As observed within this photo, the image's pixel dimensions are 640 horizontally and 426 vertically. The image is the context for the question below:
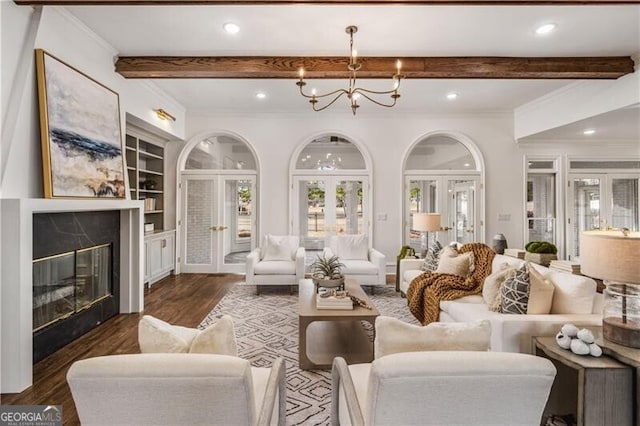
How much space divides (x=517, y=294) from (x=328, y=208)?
13.7ft

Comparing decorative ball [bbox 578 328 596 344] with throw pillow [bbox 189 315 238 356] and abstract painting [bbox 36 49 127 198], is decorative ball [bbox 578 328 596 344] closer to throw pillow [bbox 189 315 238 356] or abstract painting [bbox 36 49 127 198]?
throw pillow [bbox 189 315 238 356]

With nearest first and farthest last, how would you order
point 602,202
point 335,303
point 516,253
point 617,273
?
1. point 617,273
2. point 335,303
3. point 516,253
4. point 602,202

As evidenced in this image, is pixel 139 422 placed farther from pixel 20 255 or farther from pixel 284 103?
pixel 284 103

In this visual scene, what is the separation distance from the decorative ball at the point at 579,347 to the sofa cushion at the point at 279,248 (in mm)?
4134

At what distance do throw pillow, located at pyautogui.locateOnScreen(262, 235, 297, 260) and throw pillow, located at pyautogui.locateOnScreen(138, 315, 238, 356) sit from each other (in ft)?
13.1

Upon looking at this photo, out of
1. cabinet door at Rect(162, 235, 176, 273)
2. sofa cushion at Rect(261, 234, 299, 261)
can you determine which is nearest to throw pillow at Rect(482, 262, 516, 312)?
sofa cushion at Rect(261, 234, 299, 261)

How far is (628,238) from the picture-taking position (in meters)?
1.55

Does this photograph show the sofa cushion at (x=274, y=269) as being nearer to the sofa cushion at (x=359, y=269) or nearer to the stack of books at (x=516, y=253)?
the sofa cushion at (x=359, y=269)

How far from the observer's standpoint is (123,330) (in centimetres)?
358

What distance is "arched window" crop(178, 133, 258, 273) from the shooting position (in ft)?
21.1

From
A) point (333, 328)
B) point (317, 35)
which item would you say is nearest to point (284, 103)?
point (317, 35)

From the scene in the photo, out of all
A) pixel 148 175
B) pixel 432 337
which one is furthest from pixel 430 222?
pixel 148 175

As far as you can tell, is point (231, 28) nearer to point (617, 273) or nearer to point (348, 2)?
point (348, 2)

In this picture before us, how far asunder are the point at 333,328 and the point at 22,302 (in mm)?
2529
